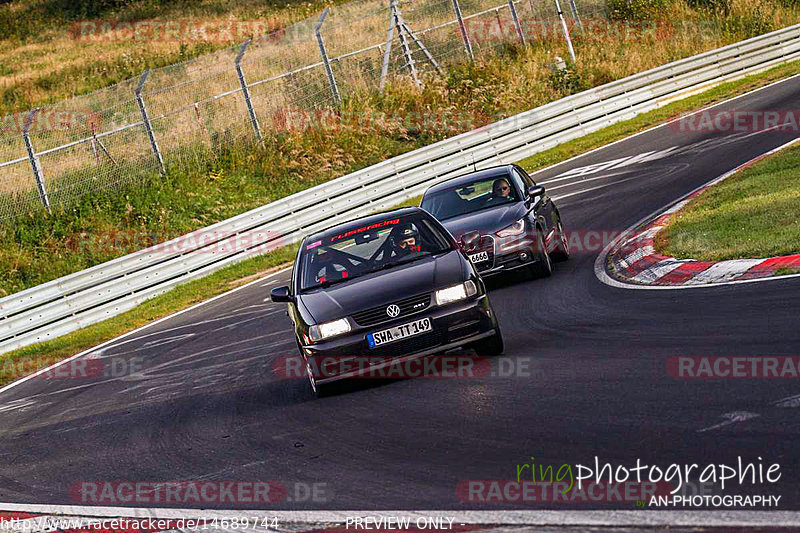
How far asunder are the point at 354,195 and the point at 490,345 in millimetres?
16061

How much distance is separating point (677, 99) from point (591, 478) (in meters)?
28.9

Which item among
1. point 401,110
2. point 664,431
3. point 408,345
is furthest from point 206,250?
point 664,431

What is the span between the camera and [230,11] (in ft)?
169

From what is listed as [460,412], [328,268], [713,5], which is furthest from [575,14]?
[460,412]

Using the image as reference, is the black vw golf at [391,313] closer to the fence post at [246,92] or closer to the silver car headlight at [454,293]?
the silver car headlight at [454,293]

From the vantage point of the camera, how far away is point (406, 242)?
10078mm

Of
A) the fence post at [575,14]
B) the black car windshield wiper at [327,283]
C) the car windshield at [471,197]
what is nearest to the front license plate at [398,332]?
the black car windshield wiper at [327,283]

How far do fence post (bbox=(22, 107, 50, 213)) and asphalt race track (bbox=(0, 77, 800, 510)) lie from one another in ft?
35.6

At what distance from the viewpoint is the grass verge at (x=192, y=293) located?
17.9m

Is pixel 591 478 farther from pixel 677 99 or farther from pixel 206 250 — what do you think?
pixel 677 99

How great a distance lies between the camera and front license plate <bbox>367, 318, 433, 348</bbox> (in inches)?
345

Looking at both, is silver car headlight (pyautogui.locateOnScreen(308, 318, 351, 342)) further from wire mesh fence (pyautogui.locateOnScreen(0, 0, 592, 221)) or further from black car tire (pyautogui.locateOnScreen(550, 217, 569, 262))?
wire mesh fence (pyautogui.locateOnScreen(0, 0, 592, 221))

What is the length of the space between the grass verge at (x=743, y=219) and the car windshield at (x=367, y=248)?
3.32m

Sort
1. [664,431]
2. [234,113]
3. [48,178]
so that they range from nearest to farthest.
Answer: [664,431] → [48,178] → [234,113]
